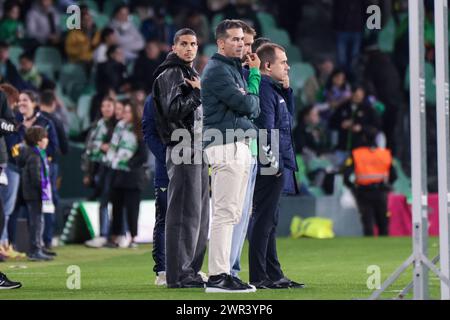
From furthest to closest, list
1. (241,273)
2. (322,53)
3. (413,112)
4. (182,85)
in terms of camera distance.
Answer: (322,53) < (241,273) < (182,85) < (413,112)

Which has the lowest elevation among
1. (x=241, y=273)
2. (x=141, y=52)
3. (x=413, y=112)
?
(x=241, y=273)

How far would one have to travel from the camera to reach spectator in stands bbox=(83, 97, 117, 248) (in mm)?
19703

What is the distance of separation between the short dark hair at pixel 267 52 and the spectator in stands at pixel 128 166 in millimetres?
7288

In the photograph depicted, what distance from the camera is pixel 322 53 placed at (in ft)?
89.1

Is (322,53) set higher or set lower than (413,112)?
higher

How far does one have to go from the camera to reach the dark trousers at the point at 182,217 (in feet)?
39.0

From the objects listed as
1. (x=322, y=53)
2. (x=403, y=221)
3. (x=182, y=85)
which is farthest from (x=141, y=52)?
(x=182, y=85)

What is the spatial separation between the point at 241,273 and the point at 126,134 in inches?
219

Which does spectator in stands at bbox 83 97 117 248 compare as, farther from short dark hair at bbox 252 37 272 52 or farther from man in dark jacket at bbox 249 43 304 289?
man in dark jacket at bbox 249 43 304 289

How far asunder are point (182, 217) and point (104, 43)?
13.1m

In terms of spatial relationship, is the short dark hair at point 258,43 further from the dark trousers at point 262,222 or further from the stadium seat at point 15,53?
the stadium seat at point 15,53

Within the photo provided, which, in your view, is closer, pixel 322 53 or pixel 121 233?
pixel 121 233

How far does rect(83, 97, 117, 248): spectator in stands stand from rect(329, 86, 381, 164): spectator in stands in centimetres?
505
